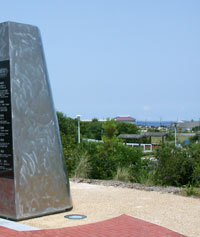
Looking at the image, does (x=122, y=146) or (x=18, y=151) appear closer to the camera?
(x=18, y=151)

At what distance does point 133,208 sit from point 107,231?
2.01 m

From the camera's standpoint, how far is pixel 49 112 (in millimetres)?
7895

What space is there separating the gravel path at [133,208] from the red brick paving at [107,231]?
0.32 m

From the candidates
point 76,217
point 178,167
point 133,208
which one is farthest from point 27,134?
point 178,167

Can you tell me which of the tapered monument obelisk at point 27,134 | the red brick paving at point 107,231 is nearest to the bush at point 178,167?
the tapered monument obelisk at point 27,134

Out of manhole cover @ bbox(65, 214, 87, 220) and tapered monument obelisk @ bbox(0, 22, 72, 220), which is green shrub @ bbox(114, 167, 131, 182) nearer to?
tapered monument obelisk @ bbox(0, 22, 72, 220)

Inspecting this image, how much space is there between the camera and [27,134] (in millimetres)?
7539

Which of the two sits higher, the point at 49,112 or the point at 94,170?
the point at 49,112

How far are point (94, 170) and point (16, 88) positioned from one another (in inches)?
295

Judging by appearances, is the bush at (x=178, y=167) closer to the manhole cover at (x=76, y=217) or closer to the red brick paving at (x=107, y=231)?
the manhole cover at (x=76, y=217)

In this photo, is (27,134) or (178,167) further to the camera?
(178,167)

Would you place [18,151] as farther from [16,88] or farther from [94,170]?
[94,170]

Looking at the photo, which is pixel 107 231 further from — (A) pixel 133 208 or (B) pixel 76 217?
(A) pixel 133 208

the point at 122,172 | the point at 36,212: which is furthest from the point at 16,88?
the point at 122,172
